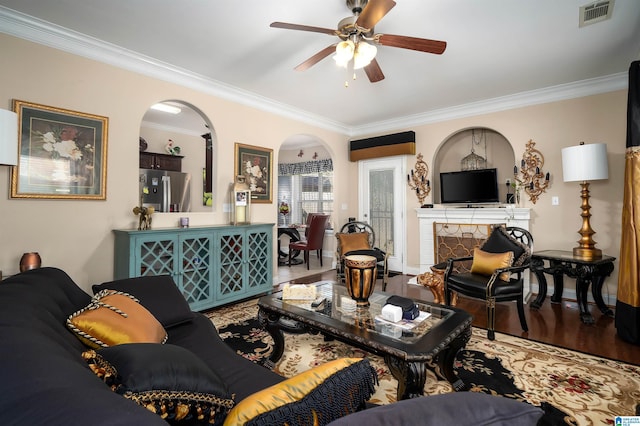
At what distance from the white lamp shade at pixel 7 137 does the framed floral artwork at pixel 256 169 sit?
2245mm

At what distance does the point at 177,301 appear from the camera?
6.39ft

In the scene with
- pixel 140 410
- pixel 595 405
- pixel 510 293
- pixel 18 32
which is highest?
pixel 18 32

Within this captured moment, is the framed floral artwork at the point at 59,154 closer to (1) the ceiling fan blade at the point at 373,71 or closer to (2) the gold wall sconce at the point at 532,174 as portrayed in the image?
(1) the ceiling fan blade at the point at 373,71

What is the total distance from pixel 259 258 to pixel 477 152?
387 cm

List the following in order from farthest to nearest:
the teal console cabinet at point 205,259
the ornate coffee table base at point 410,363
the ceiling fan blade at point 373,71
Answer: the teal console cabinet at point 205,259
the ceiling fan blade at point 373,71
the ornate coffee table base at point 410,363

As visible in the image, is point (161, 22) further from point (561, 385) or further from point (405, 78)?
point (561, 385)

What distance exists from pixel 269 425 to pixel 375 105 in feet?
15.2

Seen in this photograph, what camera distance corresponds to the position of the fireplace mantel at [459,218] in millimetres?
4168

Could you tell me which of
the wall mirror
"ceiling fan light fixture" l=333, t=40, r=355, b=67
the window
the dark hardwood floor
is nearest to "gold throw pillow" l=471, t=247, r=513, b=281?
the dark hardwood floor

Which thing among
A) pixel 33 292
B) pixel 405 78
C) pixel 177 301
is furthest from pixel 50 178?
pixel 405 78

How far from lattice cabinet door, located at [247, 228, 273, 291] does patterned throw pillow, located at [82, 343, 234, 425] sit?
2.86 metres

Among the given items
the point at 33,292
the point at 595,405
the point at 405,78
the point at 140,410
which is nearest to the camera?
the point at 140,410

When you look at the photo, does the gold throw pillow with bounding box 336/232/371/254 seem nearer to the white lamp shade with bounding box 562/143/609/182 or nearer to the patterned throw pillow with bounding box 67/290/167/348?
the white lamp shade with bounding box 562/143/609/182

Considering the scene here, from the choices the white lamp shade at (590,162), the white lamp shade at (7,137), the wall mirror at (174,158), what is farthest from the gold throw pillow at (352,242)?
the white lamp shade at (7,137)
